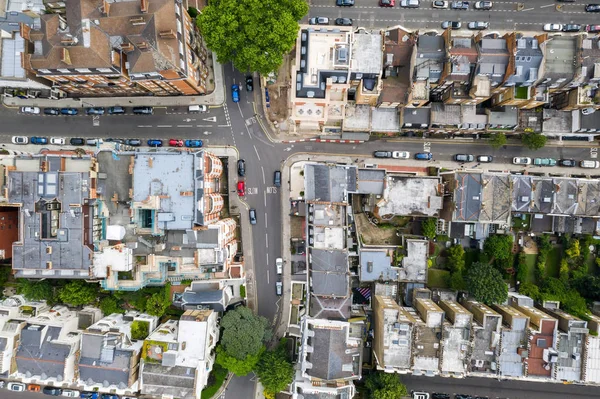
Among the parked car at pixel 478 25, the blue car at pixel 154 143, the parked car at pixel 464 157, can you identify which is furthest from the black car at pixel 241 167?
the parked car at pixel 478 25

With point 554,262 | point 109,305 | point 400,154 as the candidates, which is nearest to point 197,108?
point 400,154

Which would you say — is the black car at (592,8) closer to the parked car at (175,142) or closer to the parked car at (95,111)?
the parked car at (175,142)

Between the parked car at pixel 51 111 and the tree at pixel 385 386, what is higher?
the parked car at pixel 51 111

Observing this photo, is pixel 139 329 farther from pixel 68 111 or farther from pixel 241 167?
pixel 68 111

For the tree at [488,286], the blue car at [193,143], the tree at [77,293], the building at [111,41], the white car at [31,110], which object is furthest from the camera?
the white car at [31,110]

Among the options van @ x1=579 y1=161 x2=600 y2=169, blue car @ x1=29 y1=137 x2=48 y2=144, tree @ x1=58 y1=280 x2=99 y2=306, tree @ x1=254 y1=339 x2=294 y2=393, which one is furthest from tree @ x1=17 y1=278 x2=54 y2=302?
van @ x1=579 y1=161 x2=600 y2=169

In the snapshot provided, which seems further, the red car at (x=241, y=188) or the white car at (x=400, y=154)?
the red car at (x=241, y=188)
